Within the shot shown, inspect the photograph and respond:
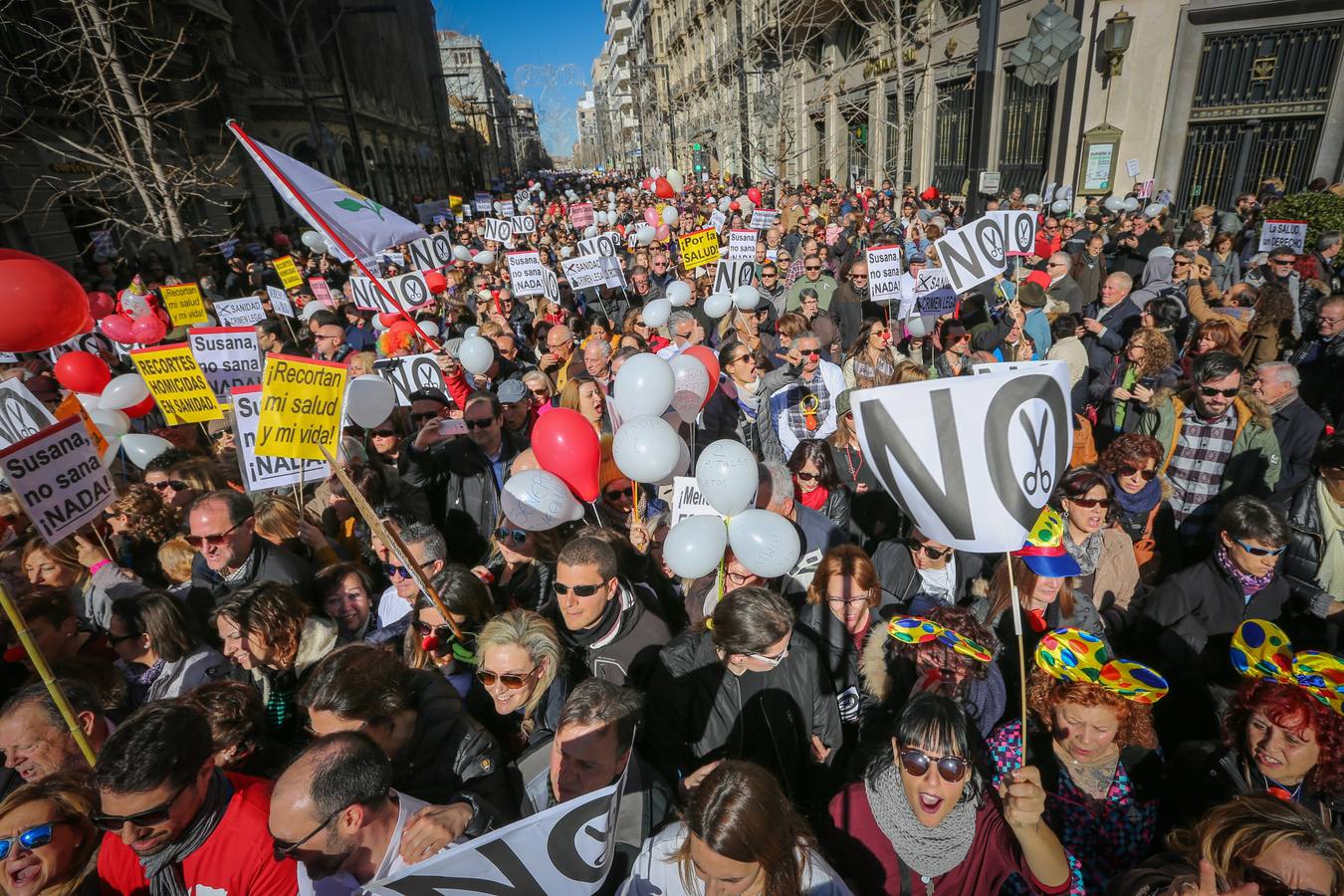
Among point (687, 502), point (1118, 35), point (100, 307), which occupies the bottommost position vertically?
point (687, 502)

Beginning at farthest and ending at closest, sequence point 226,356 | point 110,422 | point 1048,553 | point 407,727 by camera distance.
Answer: point 226,356 < point 110,422 < point 1048,553 < point 407,727

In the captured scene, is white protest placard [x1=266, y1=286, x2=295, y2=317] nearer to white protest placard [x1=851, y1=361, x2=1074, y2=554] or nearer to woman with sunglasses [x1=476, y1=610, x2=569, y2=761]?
woman with sunglasses [x1=476, y1=610, x2=569, y2=761]

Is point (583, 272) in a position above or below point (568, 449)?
above

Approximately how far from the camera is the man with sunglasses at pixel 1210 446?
387 centimetres

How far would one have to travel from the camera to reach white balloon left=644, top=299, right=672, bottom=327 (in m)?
6.75

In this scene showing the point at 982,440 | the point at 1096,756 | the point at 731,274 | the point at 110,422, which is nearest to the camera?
the point at 982,440

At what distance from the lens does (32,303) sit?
3.29 metres

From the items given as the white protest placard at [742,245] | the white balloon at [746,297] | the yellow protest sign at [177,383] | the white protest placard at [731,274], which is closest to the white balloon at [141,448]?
the yellow protest sign at [177,383]

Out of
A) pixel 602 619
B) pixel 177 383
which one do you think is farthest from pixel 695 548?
pixel 177 383

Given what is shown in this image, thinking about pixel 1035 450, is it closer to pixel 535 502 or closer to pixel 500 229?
pixel 535 502

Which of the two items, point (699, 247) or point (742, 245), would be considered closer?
point (742, 245)

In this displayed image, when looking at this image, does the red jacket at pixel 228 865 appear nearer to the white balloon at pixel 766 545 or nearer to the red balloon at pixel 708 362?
the white balloon at pixel 766 545

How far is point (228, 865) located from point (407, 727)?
2.05 feet

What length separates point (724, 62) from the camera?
1288 inches
